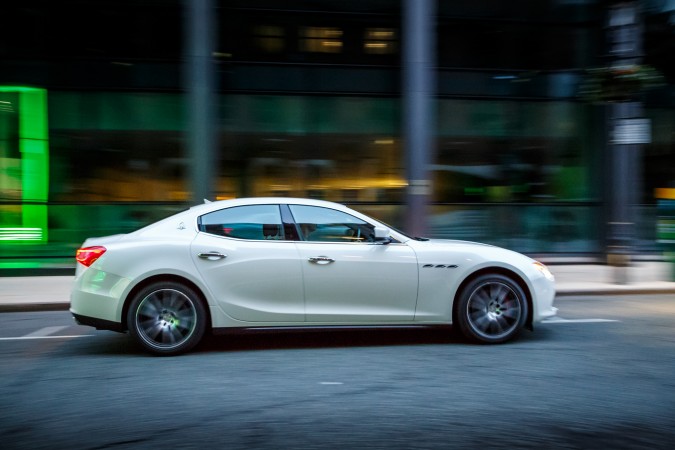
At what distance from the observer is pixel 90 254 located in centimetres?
635

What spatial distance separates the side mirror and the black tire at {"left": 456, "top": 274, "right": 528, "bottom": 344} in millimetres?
929

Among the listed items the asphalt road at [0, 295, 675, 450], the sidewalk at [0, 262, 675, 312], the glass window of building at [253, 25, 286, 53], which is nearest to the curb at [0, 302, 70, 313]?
the sidewalk at [0, 262, 675, 312]

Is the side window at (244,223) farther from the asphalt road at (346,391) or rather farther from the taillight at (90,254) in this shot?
the asphalt road at (346,391)

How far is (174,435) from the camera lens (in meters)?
4.15

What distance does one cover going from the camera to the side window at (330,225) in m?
6.65

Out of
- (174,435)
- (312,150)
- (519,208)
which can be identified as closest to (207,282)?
(174,435)

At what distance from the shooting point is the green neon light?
1394cm

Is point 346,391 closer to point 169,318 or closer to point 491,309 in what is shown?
point 169,318

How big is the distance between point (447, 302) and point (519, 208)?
937 cm

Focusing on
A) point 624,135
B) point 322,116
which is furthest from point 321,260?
point 322,116

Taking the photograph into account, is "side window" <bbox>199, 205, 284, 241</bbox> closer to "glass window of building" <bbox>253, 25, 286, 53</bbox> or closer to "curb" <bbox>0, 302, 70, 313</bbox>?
"curb" <bbox>0, 302, 70, 313</bbox>

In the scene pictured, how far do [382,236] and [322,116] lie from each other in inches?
346

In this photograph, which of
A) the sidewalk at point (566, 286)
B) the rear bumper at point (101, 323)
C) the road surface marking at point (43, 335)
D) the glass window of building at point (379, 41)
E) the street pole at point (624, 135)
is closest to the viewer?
the rear bumper at point (101, 323)

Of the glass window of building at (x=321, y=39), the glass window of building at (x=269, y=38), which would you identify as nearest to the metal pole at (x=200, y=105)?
the glass window of building at (x=269, y=38)
